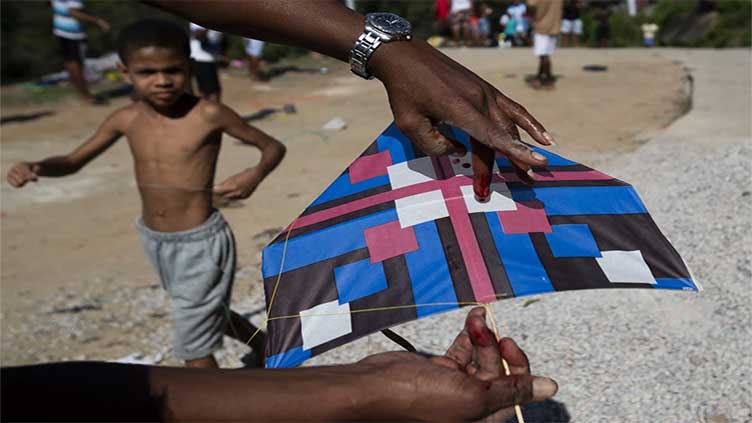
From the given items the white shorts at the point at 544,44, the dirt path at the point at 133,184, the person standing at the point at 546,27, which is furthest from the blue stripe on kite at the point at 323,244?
the white shorts at the point at 544,44

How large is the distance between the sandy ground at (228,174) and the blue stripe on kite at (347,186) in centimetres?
120

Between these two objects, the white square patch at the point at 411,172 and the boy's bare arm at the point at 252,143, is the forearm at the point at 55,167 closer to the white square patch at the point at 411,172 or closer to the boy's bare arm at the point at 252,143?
the boy's bare arm at the point at 252,143

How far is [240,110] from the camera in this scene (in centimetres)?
947

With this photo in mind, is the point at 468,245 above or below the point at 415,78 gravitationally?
below

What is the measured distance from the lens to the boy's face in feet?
10.6

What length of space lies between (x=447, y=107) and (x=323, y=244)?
1.79 ft

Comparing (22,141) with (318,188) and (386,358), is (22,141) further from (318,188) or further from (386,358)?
(386,358)

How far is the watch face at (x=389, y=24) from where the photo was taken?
5.46ft

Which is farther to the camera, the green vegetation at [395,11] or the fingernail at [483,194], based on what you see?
the green vegetation at [395,11]

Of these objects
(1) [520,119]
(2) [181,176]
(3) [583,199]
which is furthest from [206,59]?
(1) [520,119]

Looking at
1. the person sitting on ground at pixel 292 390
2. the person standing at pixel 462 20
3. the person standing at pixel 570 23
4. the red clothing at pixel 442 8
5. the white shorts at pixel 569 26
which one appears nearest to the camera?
the person sitting on ground at pixel 292 390

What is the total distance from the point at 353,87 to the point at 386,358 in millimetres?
8974

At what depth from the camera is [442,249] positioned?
5.72 feet

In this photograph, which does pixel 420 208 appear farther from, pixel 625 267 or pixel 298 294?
pixel 625 267
